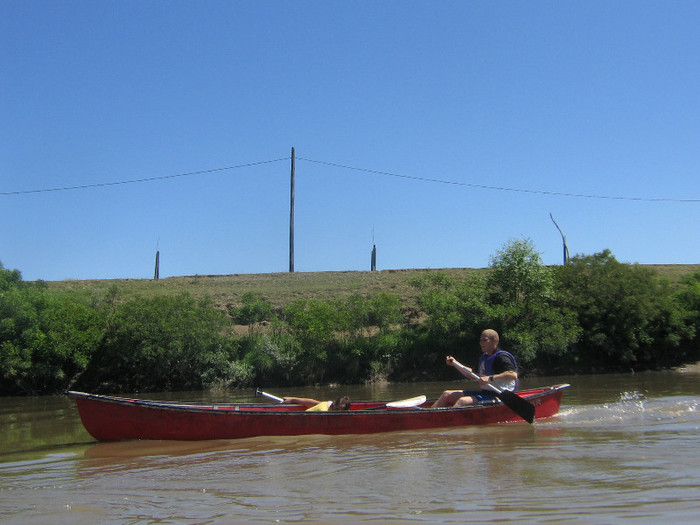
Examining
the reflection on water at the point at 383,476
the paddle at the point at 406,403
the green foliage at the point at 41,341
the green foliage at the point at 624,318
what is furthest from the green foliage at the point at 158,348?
the green foliage at the point at 624,318

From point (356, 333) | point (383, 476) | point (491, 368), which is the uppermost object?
point (356, 333)

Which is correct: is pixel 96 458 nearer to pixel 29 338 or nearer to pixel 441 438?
pixel 441 438

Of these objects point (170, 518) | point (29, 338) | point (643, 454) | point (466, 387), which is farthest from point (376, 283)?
point (170, 518)

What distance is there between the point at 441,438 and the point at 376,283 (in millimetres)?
29923

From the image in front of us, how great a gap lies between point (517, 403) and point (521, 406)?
12 centimetres

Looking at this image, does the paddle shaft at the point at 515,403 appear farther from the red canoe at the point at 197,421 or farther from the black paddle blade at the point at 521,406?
the red canoe at the point at 197,421

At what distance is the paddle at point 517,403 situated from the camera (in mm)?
12773

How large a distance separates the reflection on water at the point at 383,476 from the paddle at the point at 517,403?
264mm

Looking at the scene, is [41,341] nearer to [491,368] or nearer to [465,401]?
[465,401]

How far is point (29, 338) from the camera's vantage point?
24.3 meters

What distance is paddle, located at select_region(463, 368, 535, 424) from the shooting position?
12773 mm

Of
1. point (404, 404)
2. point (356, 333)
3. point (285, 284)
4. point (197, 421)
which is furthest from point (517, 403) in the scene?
point (285, 284)

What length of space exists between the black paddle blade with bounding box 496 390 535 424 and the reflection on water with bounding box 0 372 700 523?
25 centimetres

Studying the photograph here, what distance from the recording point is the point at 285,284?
43.0 m
